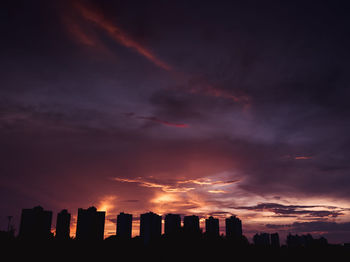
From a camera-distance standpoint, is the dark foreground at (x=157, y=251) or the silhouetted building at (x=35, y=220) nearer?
the dark foreground at (x=157, y=251)

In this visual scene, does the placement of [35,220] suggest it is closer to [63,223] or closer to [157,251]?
[63,223]

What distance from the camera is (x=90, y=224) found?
162875 millimetres

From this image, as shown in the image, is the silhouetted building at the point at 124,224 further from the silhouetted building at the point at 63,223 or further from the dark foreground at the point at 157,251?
the dark foreground at the point at 157,251

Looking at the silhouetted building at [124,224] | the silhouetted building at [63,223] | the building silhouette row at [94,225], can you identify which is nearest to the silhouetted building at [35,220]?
the building silhouette row at [94,225]

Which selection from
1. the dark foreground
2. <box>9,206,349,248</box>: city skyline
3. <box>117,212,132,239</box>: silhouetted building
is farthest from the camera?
<box>117,212,132,239</box>: silhouetted building

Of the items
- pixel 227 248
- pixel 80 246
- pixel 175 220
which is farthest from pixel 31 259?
pixel 175 220

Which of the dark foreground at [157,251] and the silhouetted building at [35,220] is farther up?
the silhouetted building at [35,220]

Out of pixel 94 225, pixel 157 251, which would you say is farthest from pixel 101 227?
pixel 157 251

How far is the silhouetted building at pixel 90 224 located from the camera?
157500 millimetres

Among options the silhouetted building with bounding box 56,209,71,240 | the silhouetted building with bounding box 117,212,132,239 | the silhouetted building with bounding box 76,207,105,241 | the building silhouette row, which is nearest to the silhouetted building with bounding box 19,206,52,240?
the building silhouette row

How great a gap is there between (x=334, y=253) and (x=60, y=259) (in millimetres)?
114639

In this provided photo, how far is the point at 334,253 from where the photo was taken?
129m

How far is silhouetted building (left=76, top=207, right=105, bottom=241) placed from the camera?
157500 mm

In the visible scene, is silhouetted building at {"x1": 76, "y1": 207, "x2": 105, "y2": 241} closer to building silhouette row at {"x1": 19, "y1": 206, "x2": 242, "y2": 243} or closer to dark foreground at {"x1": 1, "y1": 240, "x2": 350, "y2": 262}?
building silhouette row at {"x1": 19, "y1": 206, "x2": 242, "y2": 243}
